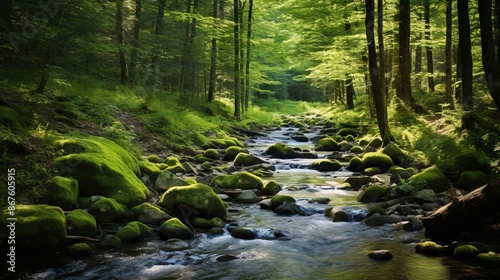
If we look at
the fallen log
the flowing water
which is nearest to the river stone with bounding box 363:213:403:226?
the flowing water

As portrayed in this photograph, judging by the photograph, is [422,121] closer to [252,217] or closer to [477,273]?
[252,217]

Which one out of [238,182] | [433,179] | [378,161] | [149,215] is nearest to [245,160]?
[238,182]

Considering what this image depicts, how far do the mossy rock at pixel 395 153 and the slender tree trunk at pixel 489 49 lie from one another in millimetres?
4277

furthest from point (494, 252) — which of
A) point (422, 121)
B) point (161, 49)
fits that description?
point (161, 49)

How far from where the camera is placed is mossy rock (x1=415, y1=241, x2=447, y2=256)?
19.5ft

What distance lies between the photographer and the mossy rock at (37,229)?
18.2 ft

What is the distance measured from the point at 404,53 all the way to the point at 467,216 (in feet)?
37.9

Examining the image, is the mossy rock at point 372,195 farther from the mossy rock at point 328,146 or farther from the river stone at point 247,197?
the mossy rock at point 328,146

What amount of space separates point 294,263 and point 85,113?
835 cm

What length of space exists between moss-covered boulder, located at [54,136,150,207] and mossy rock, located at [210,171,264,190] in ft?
7.74

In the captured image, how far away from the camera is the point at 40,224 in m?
5.65

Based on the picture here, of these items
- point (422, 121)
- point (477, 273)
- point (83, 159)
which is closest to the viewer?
point (477, 273)

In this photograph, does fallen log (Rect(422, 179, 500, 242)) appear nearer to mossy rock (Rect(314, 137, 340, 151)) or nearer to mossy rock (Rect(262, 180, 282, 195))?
mossy rock (Rect(262, 180, 282, 195))

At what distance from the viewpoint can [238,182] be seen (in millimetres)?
10477
